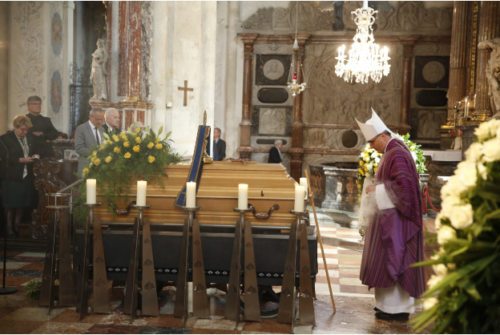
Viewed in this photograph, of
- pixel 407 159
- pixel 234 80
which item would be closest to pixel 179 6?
pixel 407 159

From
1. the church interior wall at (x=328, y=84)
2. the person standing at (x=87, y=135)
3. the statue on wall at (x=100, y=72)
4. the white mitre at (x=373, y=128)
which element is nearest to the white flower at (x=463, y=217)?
the white mitre at (x=373, y=128)

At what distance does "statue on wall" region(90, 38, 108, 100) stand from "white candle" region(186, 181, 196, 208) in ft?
17.7

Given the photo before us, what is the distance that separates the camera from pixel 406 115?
1898 cm

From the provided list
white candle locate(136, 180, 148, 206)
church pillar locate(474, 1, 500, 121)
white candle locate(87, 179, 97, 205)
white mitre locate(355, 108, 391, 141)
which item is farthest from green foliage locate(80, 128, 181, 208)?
church pillar locate(474, 1, 500, 121)

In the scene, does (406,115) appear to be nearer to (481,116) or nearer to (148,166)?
(481,116)

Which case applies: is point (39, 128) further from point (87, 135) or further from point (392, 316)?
point (392, 316)

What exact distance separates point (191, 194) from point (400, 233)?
174cm

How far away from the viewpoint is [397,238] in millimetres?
5473

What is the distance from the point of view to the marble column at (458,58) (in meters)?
16.5

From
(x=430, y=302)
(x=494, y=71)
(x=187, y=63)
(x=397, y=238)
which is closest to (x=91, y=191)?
(x=397, y=238)

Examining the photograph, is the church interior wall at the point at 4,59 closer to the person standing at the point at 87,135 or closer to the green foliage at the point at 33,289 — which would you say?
the person standing at the point at 87,135

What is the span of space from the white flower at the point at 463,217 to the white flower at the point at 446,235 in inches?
1.5

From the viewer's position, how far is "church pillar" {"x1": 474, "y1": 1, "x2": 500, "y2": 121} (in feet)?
44.4

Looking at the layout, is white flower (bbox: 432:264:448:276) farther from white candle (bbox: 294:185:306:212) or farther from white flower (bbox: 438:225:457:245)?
white candle (bbox: 294:185:306:212)
